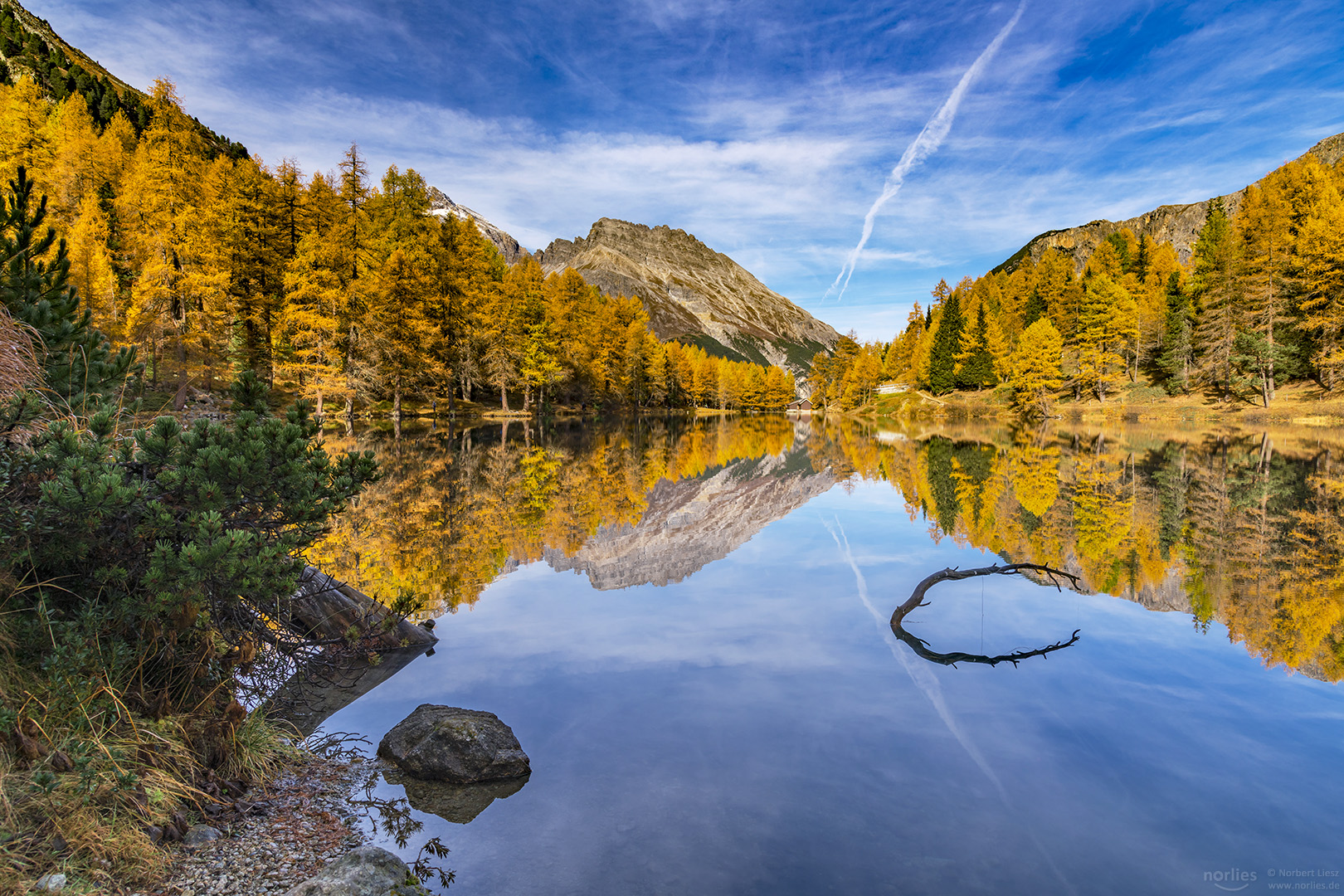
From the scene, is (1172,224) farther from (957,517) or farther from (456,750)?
(456,750)

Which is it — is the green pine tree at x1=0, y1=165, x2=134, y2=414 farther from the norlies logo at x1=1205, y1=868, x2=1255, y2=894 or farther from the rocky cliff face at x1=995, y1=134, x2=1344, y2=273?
the rocky cliff face at x1=995, y1=134, x2=1344, y2=273

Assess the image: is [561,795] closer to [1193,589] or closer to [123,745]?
[123,745]

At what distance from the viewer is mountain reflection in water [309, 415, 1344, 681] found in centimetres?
966

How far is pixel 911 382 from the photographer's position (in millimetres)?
87312

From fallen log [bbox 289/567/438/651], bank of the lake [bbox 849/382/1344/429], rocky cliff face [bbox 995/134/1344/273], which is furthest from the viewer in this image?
rocky cliff face [bbox 995/134/1344/273]

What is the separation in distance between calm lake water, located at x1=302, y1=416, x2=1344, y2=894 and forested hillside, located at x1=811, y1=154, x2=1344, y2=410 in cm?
3757

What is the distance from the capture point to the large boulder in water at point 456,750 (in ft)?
16.8

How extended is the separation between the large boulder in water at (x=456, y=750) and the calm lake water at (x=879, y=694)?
8.1 inches

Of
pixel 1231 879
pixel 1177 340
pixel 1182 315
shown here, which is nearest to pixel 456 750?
pixel 1231 879

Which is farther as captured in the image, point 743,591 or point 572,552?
point 572,552

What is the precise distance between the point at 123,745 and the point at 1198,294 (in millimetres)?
72101

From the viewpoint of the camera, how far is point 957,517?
15.6 metres

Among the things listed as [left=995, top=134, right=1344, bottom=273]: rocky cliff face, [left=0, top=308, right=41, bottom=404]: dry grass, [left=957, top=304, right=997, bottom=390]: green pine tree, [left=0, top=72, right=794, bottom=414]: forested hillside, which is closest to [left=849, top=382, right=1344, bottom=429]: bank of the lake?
[left=957, top=304, right=997, bottom=390]: green pine tree

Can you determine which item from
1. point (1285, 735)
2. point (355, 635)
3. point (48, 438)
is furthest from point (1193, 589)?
point (48, 438)
